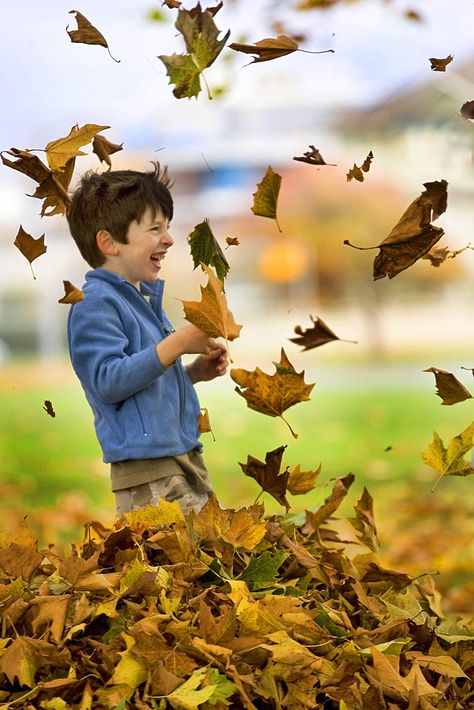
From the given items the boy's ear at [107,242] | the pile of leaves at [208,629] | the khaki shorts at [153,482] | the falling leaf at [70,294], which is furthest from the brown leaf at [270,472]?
the boy's ear at [107,242]

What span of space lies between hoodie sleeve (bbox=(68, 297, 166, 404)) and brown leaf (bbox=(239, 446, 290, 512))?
260mm

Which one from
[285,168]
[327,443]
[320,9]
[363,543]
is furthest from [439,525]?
[285,168]

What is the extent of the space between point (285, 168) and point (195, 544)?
286 inches

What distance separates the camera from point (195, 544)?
1721mm

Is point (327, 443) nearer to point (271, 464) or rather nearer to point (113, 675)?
point (271, 464)

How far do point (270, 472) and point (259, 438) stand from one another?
4.82 metres

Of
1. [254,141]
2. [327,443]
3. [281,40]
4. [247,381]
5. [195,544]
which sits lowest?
[327,443]

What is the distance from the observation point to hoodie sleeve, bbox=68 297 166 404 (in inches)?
75.9

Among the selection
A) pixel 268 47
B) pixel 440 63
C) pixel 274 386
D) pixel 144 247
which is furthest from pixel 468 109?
pixel 144 247

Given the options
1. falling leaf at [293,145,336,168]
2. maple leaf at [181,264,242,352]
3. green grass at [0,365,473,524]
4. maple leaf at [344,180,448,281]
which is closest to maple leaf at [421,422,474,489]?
maple leaf at [344,180,448,281]

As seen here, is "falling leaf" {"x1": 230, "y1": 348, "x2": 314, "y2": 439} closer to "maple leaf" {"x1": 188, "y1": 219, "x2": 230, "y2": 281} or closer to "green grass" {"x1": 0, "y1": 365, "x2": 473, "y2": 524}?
"maple leaf" {"x1": 188, "y1": 219, "x2": 230, "y2": 281}

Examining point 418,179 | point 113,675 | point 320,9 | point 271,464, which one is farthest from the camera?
point 418,179

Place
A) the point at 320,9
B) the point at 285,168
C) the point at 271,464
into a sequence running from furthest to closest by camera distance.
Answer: the point at 285,168, the point at 320,9, the point at 271,464

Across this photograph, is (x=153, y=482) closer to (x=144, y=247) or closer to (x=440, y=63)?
(x=144, y=247)
